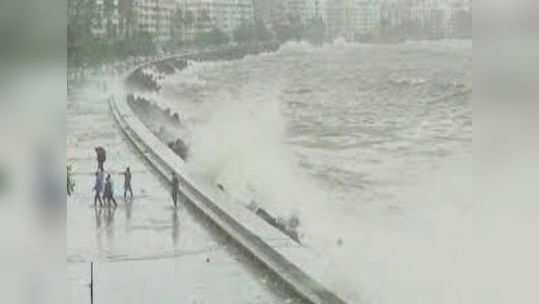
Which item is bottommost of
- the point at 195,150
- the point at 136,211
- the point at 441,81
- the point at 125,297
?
the point at 125,297

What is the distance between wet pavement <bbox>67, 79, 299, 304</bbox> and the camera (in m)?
2.29

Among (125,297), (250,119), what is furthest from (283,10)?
(125,297)

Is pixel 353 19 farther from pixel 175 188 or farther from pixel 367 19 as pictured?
pixel 175 188

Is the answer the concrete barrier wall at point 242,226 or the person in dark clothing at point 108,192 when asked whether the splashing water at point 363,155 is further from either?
the person in dark clothing at point 108,192

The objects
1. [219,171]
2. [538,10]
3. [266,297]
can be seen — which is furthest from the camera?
[219,171]

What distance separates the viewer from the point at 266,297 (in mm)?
2236

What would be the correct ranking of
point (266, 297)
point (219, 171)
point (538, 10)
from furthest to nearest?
point (219, 171) < point (266, 297) < point (538, 10)

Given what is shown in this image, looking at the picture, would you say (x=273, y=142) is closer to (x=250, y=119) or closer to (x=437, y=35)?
(x=250, y=119)

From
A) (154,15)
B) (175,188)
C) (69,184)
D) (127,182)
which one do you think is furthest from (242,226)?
(154,15)

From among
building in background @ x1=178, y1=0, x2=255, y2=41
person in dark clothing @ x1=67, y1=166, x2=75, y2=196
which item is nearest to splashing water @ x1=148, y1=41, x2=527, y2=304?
building in background @ x1=178, y1=0, x2=255, y2=41

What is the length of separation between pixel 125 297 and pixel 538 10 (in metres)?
1.27

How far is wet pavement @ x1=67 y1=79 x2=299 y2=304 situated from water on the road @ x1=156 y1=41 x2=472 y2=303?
0.49ft

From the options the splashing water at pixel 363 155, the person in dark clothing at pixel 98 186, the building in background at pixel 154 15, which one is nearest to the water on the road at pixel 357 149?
the splashing water at pixel 363 155

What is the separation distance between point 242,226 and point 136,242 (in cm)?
29
